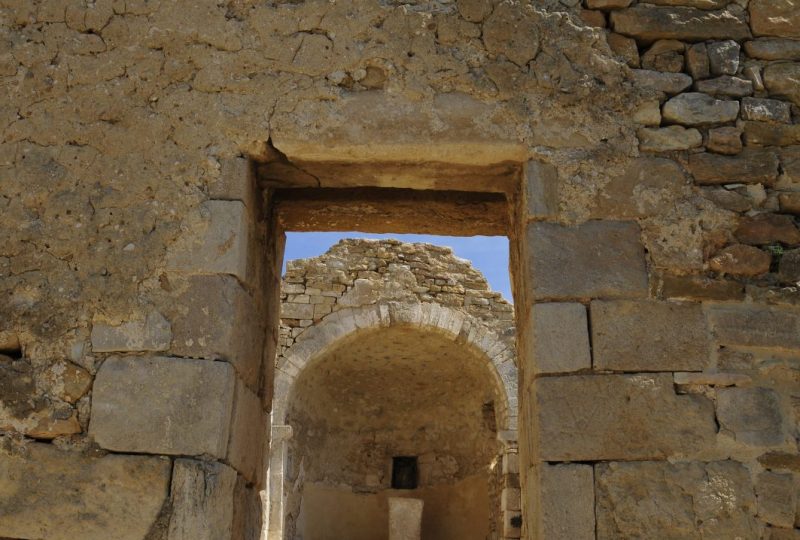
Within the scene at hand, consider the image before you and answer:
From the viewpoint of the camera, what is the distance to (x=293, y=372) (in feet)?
32.3

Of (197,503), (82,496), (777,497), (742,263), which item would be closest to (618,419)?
(777,497)

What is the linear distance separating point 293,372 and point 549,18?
7.14m

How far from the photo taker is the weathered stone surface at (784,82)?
3.35 m

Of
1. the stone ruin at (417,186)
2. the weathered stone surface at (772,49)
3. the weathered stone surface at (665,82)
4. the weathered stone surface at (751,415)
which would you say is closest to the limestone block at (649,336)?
the stone ruin at (417,186)

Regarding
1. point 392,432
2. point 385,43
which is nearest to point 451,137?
point 385,43

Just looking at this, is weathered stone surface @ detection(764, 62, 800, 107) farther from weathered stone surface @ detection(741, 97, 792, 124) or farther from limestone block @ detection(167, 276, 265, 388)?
limestone block @ detection(167, 276, 265, 388)

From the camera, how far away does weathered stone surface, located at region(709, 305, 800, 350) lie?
301cm

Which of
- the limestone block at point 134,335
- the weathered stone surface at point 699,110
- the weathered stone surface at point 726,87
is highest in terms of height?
the weathered stone surface at point 726,87

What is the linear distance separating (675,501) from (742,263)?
994 millimetres

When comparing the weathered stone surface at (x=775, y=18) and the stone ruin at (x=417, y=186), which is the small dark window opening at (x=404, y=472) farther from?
the weathered stone surface at (x=775, y=18)

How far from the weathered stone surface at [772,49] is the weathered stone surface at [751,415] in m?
1.47

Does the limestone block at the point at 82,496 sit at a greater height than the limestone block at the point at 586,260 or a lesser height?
lesser

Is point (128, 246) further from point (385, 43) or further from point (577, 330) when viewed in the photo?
point (577, 330)

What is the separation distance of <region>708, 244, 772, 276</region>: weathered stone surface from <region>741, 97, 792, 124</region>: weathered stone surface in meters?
0.60
